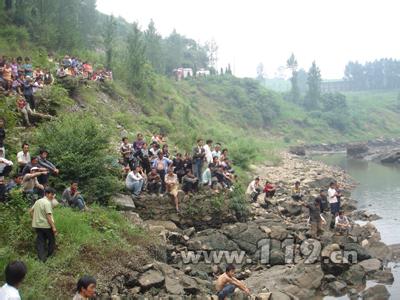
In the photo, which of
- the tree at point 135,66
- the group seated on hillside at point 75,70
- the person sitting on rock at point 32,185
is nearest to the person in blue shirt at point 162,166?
the person sitting on rock at point 32,185

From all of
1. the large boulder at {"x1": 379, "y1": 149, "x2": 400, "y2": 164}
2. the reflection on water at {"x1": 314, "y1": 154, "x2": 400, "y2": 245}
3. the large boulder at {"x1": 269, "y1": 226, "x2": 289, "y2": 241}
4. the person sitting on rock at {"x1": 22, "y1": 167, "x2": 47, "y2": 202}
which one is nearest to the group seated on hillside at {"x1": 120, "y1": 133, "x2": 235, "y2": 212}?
the large boulder at {"x1": 269, "y1": 226, "x2": 289, "y2": 241}

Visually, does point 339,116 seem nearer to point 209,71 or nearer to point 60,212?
point 209,71

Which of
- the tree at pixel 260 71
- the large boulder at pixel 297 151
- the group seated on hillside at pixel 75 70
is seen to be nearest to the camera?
the group seated on hillside at pixel 75 70

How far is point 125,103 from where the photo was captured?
118 feet

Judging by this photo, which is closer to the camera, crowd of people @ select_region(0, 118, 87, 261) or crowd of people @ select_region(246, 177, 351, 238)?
crowd of people @ select_region(0, 118, 87, 261)

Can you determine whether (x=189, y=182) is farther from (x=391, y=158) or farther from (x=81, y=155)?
(x=391, y=158)

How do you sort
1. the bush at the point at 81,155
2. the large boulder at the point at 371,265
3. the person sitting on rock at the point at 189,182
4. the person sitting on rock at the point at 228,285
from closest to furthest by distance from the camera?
the person sitting on rock at the point at 228,285, the bush at the point at 81,155, the large boulder at the point at 371,265, the person sitting on rock at the point at 189,182

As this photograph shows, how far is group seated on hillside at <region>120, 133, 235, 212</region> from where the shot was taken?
57.1 feet

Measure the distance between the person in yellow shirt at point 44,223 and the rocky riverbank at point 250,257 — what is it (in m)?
1.82

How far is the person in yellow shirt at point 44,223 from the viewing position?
10.4 meters

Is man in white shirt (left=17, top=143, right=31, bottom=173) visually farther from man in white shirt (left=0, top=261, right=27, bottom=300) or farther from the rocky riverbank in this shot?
man in white shirt (left=0, top=261, right=27, bottom=300)

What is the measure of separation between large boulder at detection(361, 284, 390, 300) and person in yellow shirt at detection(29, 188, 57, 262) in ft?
31.7

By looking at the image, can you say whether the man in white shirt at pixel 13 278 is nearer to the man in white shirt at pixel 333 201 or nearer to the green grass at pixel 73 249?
the green grass at pixel 73 249

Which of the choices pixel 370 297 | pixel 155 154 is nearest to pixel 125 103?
pixel 155 154
